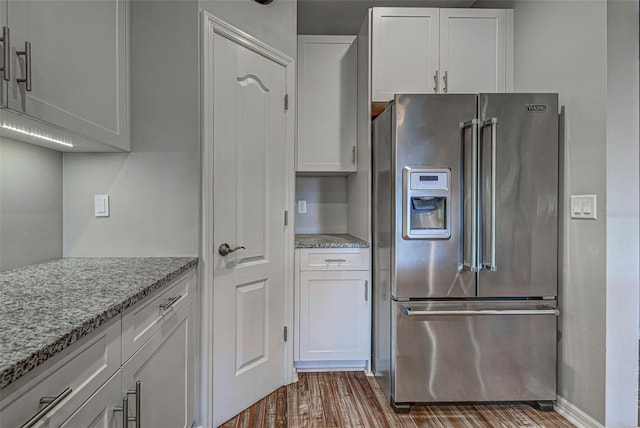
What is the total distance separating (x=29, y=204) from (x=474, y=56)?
2.58 m

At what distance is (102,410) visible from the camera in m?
0.86

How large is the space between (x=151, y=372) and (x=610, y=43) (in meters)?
2.39

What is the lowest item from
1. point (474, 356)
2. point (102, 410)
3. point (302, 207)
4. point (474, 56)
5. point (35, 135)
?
point (474, 356)

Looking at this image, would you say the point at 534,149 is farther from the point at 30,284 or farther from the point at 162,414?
the point at 30,284

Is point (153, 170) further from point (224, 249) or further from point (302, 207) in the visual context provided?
point (302, 207)

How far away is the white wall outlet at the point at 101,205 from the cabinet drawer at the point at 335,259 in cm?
114

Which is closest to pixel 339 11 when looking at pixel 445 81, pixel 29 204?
pixel 445 81

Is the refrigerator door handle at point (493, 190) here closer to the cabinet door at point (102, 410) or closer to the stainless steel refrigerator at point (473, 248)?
the stainless steel refrigerator at point (473, 248)

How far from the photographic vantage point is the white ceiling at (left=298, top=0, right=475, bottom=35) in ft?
8.29

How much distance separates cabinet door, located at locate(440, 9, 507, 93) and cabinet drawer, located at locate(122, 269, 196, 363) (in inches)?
78.2

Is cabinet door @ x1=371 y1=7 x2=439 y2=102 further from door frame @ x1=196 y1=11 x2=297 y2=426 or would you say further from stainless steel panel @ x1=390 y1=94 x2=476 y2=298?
door frame @ x1=196 y1=11 x2=297 y2=426

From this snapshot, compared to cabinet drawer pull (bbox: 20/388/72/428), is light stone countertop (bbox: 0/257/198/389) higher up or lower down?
higher up

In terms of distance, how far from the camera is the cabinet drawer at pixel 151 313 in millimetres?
1004

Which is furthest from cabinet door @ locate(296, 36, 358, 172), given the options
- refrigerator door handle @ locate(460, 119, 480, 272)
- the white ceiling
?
refrigerator door handle @ locate(460, 119, 480, 272)
